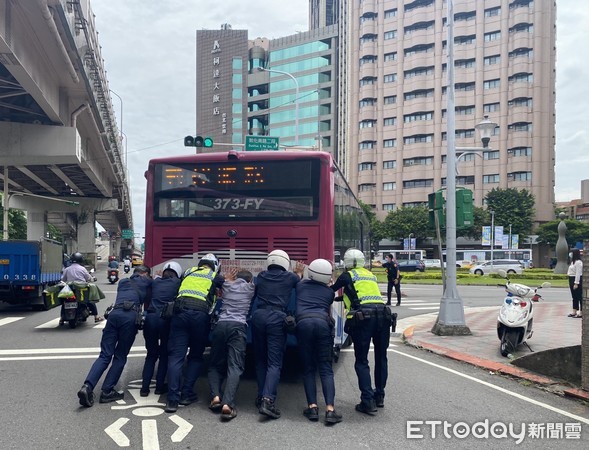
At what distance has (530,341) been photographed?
928 centimetres

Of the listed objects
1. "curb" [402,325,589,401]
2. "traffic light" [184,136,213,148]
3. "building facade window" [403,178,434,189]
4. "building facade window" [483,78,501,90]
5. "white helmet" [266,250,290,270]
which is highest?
"building facade window" [483,78,501,90]

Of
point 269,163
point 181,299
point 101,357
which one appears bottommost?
point 101,357

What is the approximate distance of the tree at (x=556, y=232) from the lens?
57.8 m

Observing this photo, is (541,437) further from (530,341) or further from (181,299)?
(530,341)

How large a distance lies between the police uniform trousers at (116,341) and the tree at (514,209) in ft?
193

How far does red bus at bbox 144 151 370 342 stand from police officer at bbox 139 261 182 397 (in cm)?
113

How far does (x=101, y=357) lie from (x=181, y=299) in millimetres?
1227

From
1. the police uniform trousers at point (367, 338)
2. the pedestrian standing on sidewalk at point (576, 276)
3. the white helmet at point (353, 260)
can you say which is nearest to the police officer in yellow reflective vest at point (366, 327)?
the police uniform trousers at point (367, 338)

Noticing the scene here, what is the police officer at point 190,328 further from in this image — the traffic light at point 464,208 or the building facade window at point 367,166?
the building facade window at point 367,166

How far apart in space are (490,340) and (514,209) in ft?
176

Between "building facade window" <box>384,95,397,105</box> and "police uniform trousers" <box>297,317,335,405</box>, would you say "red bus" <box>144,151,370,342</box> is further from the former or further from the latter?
"building facade window" <box>384,95,397,105</box>

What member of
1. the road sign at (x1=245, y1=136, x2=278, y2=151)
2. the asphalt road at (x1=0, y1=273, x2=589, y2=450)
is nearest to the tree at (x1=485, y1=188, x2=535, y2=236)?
the road sign at (x1=245, y1=136, x2=278, y2=151)

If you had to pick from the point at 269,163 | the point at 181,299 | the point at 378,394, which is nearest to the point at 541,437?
the point at 378,394

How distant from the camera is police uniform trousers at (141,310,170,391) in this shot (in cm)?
579
